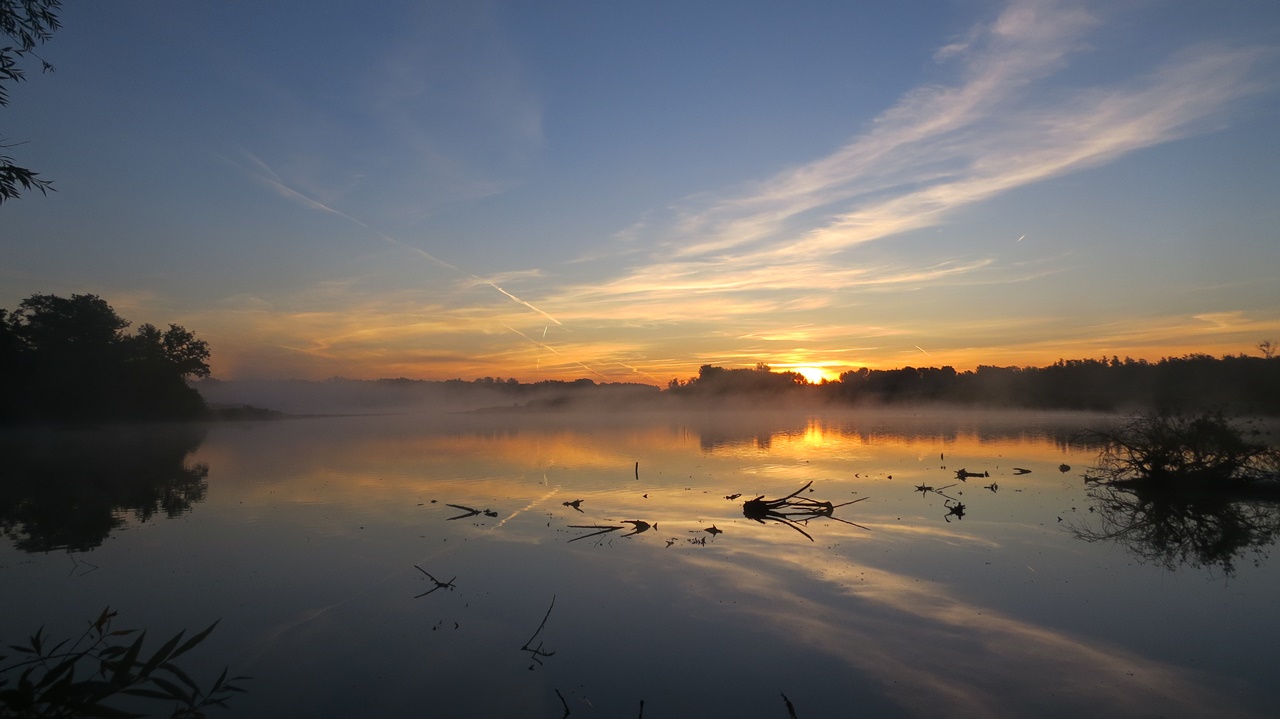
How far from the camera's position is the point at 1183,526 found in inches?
550

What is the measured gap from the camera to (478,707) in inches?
241

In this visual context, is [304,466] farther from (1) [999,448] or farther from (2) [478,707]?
(1) [999,448]

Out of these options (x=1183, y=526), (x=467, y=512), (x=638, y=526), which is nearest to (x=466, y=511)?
(x=467, y=512)

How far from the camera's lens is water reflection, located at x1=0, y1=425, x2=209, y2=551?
540 inches

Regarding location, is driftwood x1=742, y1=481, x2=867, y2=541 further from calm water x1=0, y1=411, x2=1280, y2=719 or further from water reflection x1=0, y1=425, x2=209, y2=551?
water reflection x1=0, y1=425, x2=209, y2=551

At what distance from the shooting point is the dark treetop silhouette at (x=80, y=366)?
4641cm

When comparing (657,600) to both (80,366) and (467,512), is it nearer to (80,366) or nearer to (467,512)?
(467,512)

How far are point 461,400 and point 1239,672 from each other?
149089 mm

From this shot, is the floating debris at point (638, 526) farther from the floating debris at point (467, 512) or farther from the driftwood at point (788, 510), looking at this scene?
the floating debris at point (467, 512)

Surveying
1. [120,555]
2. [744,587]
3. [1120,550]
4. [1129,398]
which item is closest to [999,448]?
[1120,550]

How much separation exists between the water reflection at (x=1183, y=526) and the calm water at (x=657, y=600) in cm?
21

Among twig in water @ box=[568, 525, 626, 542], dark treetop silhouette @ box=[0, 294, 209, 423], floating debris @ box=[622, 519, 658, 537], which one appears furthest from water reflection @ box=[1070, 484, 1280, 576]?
dark treetop silhouette @ box=[0, 294, 209, 423]

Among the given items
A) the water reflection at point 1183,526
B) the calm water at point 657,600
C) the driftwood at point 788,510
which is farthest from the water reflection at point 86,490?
the water reflection at point 1183,526

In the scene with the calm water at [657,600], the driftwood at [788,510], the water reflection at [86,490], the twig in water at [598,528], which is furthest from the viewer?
the driftwood at [788,510]
